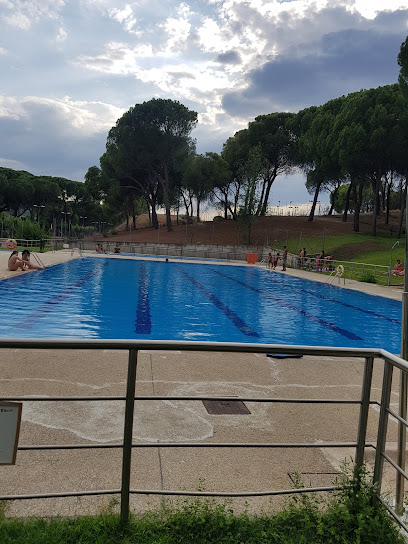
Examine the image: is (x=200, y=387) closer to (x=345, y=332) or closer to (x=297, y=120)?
(x=345, y=332)

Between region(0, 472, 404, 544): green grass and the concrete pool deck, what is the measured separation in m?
0.24

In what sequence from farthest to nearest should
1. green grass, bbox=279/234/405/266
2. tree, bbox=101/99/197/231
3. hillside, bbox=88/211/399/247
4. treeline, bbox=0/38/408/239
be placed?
tree, bbox=101/99/197/231
hillside, bbox=88/211/399/247
treeline, bbox=0/38/408/239
green grass, bbox=279/234/405/266

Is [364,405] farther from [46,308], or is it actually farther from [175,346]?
[46,308]

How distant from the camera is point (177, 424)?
407 cm

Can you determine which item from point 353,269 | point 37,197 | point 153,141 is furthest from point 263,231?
point 37,197

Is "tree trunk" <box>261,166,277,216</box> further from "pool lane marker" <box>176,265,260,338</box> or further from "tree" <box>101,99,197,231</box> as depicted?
"pool lane marker" <box>176,265,260,338</box>

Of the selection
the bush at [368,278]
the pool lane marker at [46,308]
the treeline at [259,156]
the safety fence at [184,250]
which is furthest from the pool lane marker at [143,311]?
the treeline at [259,156]

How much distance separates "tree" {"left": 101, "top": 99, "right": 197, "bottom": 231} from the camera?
175ft

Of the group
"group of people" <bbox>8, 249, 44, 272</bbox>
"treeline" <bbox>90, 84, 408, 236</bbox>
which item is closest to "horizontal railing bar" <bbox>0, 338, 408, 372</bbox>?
"group of people" <bbox>8, 249, 44, 272</bbox>

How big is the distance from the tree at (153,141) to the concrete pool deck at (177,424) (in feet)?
164

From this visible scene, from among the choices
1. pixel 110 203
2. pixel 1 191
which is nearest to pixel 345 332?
pixel 110 203

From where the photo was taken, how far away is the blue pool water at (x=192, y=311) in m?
10.4

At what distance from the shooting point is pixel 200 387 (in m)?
5.28

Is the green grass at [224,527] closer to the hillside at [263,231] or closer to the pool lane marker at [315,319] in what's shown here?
the pool lane marker at [315,319]
